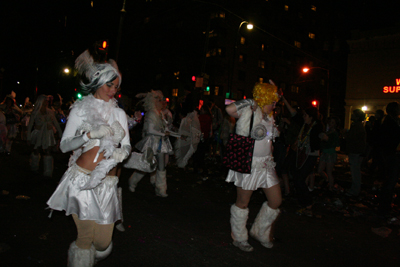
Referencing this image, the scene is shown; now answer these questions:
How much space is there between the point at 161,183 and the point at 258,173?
2.78 m

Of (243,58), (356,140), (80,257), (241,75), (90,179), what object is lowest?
(80,257)

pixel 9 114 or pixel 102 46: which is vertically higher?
pixel 102 46

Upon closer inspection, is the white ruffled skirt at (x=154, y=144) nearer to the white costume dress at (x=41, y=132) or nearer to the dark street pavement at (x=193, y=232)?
the dark street pavement at (x=193, y=232)

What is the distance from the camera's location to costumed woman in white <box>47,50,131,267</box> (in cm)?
240

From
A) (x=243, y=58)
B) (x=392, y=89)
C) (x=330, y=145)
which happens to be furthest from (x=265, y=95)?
(x=243, y=58)

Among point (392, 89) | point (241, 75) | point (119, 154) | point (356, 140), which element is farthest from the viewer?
point (241, 75)

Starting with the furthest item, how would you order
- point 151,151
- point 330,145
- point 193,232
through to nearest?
point 330,145, point 151,151, point 193,232

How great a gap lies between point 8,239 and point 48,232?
1.50 ft

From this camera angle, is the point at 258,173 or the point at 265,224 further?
the point at 265,224

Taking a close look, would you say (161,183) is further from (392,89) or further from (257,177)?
(392,89)

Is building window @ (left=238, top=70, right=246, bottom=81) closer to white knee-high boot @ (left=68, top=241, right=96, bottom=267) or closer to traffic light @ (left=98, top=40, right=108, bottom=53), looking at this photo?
traffic light @ (left=98, top=40, right=108, bottom=53)

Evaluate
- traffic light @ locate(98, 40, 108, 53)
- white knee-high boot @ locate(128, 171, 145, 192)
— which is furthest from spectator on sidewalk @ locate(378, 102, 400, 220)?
traffic light @ locate(98, 40, 108, 53)

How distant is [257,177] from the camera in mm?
3576

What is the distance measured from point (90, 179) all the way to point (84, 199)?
0.18m
